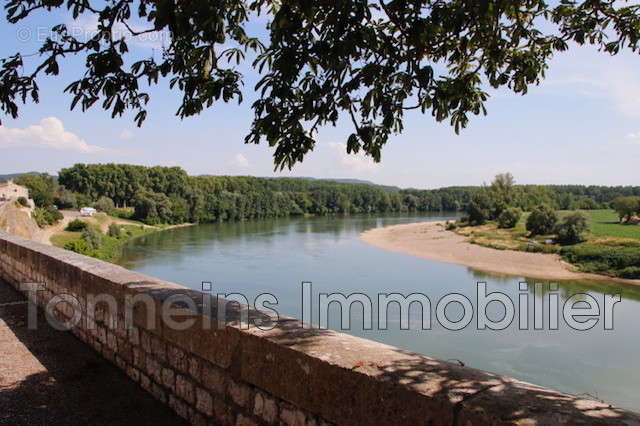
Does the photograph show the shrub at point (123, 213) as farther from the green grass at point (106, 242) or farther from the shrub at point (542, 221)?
the shrub at point (542, 221)

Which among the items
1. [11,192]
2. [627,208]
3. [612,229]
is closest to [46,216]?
[11,192]

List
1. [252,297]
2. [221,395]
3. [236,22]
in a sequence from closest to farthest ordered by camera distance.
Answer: [221,395]
[236,22]
[252,297]

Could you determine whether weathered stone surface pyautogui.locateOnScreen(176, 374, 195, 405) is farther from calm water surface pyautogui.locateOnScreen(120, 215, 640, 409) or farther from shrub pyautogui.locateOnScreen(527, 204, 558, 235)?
shrub pyautogui.locateOnScreen(527, 204, 558, 235)

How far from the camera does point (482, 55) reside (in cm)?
355

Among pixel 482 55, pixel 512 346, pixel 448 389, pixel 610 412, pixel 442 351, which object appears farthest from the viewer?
pixel 512 346

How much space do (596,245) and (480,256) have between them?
8.48m

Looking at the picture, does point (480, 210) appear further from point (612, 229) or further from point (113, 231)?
point (113, 231)

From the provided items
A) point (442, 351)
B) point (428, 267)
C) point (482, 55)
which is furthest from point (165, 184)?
point (482, 55)

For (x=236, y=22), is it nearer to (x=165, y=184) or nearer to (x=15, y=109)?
(x=15, y=109)

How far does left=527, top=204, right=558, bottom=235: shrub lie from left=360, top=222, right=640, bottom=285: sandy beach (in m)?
6.49

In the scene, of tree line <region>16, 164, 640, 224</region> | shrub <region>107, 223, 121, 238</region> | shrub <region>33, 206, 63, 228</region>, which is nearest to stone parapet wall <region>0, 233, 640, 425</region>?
shrub <region>33, 206, 63, 228</region>

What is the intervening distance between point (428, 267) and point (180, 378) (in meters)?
29.4

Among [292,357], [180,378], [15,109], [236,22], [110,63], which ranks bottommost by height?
[180,378]

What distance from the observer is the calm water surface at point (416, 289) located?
516 inches
